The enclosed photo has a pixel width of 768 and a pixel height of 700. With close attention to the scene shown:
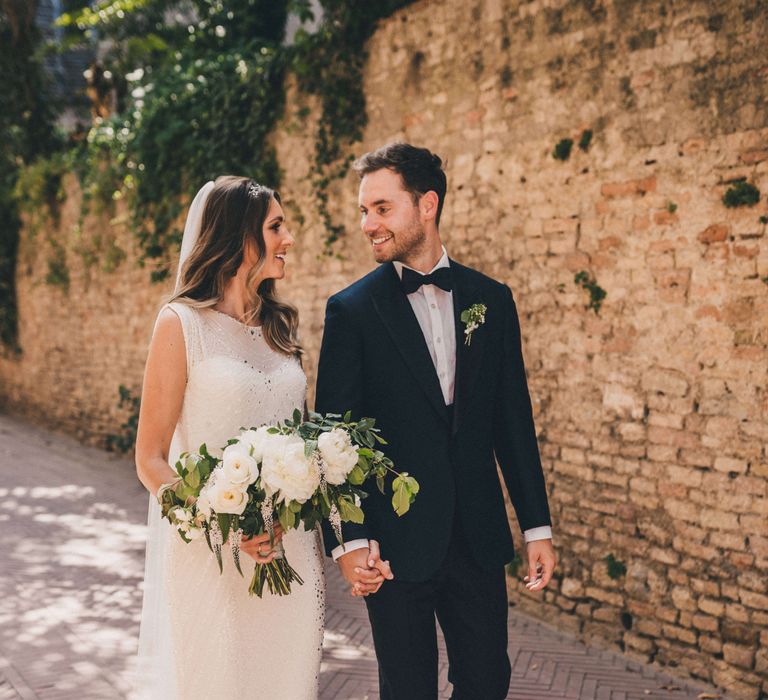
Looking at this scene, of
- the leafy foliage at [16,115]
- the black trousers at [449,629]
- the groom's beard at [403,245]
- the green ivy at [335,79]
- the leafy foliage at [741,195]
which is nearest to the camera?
the black trousers at [449,629]

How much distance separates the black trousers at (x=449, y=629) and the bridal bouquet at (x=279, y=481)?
1.39 ft

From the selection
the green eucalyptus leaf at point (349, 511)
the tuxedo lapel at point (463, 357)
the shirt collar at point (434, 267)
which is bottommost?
the green eucalyptus leaf at point (349, 511)

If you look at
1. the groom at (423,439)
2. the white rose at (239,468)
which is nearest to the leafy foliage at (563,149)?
the groom at (423,439)

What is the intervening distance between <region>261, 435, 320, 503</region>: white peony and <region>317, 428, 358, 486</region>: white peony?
37mm

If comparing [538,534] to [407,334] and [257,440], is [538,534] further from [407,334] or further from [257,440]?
[257,440]

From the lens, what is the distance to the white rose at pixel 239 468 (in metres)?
2.29

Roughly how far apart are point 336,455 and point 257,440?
24 centimetres

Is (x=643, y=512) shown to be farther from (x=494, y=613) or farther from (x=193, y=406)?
(x=193, y=406)

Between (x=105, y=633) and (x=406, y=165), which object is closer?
(x=406, y=165)

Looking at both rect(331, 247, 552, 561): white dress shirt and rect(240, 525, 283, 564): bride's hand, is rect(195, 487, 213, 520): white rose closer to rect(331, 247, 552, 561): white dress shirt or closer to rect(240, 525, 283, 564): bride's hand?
rect(240, 525, 283, 564): bride's hand

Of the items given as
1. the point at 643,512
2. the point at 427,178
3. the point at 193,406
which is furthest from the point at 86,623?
the point at 427,178

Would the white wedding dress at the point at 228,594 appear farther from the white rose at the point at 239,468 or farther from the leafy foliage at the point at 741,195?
the leafy foliage at the point at 741,195

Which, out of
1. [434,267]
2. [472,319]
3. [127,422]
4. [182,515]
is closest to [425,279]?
[434,267]

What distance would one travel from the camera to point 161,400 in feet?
9.03
